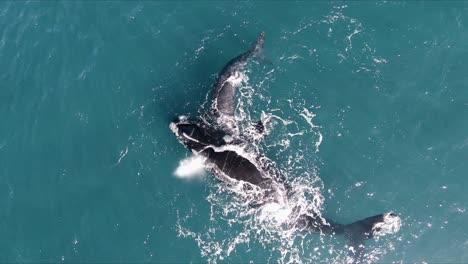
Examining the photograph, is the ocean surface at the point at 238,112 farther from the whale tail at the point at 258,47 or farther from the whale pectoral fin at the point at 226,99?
the whale pectoral fin at the point at 226,99

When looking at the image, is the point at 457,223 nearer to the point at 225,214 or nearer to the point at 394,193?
the point at 394,193

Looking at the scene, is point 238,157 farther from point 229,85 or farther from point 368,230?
point 368,230

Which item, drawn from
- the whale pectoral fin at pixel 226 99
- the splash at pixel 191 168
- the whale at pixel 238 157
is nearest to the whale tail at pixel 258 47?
the whale at pixel 238 157

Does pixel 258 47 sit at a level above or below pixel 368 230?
above

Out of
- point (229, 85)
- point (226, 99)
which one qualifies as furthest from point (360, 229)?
point (229, 85)

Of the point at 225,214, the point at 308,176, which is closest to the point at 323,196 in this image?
the point at 308,176

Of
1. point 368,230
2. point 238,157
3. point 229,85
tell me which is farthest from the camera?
point 229,85
